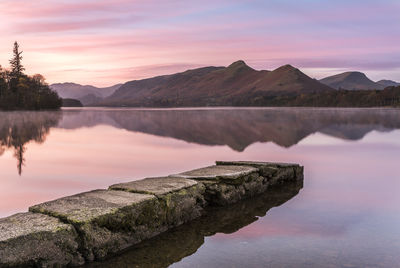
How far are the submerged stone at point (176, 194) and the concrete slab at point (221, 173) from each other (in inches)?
A: 29.9

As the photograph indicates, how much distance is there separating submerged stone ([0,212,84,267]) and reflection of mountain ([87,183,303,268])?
474mm

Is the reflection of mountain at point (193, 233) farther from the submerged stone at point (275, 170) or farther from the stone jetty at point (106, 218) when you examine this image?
the submerged stone at point (275, 170)

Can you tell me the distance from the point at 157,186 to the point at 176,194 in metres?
0.56

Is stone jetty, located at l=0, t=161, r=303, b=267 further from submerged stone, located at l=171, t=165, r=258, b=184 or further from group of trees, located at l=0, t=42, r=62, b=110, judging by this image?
group of trees, located at l=0, t=42, r=62, b=110

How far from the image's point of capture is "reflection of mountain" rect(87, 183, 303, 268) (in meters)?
6.68

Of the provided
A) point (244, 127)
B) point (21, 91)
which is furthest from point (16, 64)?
point (244, 127)

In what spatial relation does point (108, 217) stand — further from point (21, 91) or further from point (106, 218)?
point (21, 91)

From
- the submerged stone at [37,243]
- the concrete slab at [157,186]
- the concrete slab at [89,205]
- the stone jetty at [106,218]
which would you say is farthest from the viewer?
the concrete slab at [157,186]

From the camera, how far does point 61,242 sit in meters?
6.28

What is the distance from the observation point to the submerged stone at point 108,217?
670 centimetres

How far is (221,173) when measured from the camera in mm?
11250

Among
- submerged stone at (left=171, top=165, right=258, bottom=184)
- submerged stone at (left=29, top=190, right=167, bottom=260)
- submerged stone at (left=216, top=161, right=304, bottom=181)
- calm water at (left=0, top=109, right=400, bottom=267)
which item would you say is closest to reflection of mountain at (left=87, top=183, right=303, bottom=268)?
calm water at (left=0, top=109, right=400, bottom=267)

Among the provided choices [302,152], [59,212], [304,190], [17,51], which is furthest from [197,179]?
[17,51]

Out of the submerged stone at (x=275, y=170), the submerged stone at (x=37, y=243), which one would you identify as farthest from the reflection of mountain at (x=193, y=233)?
the submerged stone at (x=275, y=170)
